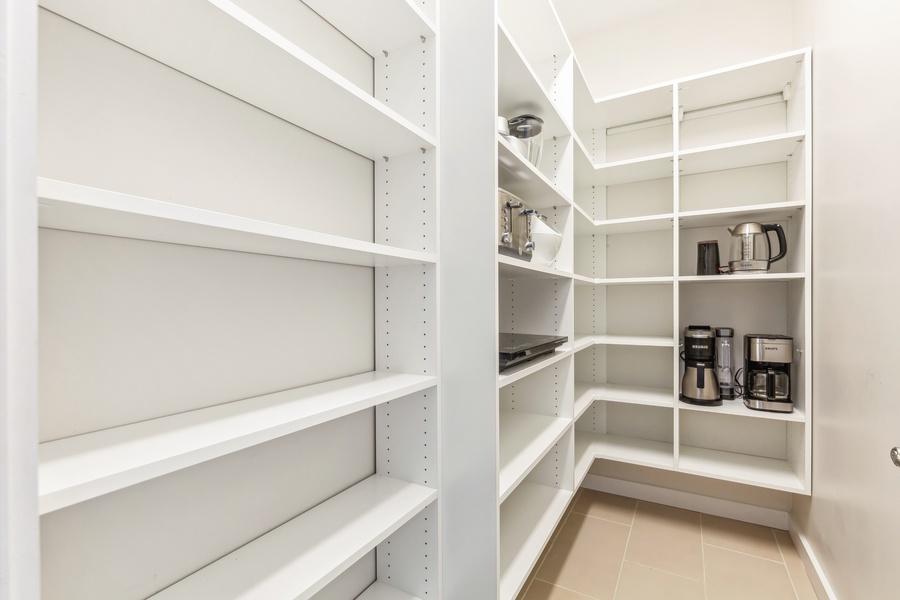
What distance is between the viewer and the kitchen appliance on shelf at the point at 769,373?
199 centimetres

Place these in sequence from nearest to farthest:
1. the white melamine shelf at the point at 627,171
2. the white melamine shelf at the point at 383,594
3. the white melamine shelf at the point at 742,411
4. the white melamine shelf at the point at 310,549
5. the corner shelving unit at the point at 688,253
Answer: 1. the white melamine shelf at the point at 310,549
2. the white melamine shelf at the point at 383,594
3. the white melamine shelf at the point at 742,411
4. the corner shelving unit at the point at 688,253
5. the white melamine shelf at the point at 627,171

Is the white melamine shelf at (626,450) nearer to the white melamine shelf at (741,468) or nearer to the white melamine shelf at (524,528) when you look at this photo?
the white melamine shelf at (741,468)

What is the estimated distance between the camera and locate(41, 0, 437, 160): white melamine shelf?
63 cm

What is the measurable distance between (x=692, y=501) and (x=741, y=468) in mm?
426

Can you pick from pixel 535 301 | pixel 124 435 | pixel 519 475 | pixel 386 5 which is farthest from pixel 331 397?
pixel 535 301

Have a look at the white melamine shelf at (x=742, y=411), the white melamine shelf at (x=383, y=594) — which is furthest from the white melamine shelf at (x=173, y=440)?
the white melamine shelf at (x=742, y=411)

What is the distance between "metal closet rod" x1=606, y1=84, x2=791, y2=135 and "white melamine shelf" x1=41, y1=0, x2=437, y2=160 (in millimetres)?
2036

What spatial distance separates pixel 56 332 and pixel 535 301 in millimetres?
1673

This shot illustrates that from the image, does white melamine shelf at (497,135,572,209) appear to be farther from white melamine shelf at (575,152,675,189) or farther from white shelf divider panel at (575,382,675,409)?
white shelf divider panel at (575,382,675,409)

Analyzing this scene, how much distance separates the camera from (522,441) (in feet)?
5.13

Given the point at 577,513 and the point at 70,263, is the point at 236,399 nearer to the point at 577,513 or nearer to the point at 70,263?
the point at 70,263

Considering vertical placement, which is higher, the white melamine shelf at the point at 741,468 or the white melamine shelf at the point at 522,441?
the white melamine shelf at the point at 522,441

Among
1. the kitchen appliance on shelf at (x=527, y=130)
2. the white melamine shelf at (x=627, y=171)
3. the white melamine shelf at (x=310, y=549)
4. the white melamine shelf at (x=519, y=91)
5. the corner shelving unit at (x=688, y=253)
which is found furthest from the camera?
the white melamine shelf at (x=627, y=171)

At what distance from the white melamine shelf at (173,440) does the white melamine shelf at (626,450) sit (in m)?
1.76
